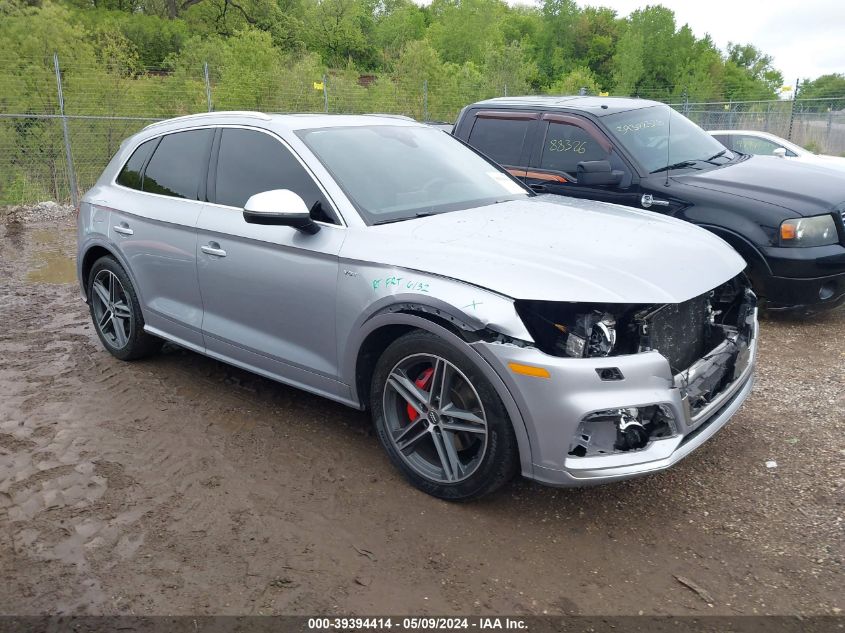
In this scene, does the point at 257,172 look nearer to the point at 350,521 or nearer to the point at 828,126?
the point at 350,521

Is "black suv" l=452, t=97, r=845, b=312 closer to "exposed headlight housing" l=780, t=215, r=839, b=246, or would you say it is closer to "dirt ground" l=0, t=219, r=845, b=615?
"exposed headlight housing" l=780, t=215, r=839, b=246

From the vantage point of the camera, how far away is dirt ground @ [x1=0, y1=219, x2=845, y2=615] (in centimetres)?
282

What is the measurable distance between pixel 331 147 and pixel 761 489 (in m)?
2.88

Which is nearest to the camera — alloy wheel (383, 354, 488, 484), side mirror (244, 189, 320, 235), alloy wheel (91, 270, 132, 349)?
alloy wheel (383, 354, 488, 484)

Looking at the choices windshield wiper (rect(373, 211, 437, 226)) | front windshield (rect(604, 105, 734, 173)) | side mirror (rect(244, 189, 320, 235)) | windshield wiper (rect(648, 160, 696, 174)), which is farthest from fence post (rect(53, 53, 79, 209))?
windshield wiper (rect(373, 211, 437, 226))

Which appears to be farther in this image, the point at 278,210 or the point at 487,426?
the point at 278,210

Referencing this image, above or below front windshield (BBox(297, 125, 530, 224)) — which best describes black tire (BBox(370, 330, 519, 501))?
below

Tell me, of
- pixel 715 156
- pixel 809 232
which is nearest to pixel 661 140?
pixel 715 156

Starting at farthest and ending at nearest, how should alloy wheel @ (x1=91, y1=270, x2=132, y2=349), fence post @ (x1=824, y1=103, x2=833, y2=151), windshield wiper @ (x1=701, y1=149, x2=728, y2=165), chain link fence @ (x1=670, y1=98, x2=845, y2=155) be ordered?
chain link fence @ (x1=670, y1=98, x2=845, y2=155) → fence post @ (x1=824, y1=103, x2=833, y2=151) → windshield wiper @ (x1=701, y1=149, x2=728, y2=165) → alloy wheel @ (x1=91, y1=270, x2=132, y2=349)

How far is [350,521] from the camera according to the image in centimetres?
335

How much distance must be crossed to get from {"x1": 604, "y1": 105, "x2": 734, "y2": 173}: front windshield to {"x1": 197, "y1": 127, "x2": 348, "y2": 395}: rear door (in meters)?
3.52

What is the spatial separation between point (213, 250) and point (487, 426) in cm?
210

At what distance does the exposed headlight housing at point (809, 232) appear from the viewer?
5610mm

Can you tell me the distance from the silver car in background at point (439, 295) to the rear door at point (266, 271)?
0.01 meters
